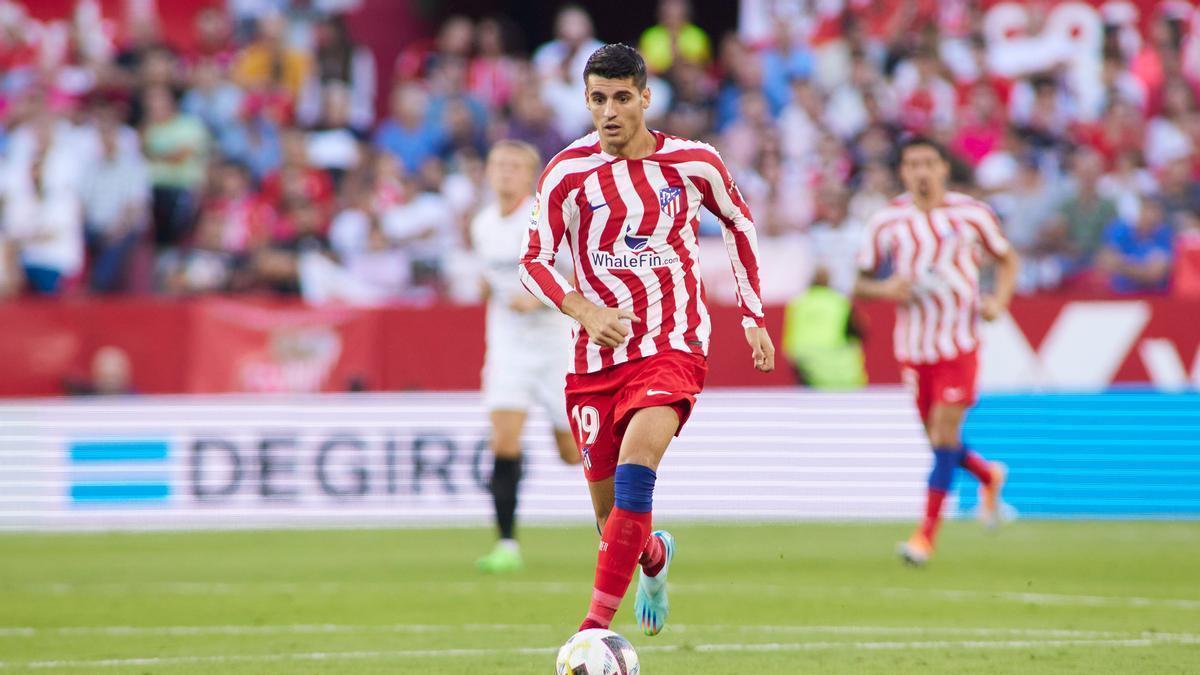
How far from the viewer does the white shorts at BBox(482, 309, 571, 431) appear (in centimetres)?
1185

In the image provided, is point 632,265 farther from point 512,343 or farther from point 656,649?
point 512,343

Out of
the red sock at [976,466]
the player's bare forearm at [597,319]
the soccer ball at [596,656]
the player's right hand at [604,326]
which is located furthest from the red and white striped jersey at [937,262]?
the soccer ball at [596,656]

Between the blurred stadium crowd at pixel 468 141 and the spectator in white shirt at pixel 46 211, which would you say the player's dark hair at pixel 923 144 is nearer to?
the blurred stadium crowd at pixel 468 141

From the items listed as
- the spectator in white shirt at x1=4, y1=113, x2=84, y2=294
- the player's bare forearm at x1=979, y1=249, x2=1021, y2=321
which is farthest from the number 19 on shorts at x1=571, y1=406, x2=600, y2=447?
the spectator in white shirt at x1=4, y1=113, x2=84, y2=294

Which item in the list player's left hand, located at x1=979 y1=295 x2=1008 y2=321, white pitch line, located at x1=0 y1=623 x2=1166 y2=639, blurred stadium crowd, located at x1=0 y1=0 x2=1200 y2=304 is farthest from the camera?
blurred stadium crowd, located at x1=0 y1=0 x2=1200 y2=304

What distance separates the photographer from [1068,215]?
17.1 metres

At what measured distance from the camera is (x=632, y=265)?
720cm

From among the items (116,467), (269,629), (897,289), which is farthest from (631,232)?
(116,467)

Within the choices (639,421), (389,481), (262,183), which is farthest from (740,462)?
(639,421)

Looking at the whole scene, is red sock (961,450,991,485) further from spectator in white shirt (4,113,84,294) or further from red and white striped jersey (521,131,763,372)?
spectator in white shirt (4,113,84,294)

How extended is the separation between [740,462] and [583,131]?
5599 millimetres

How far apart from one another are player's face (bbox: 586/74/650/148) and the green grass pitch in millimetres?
2175

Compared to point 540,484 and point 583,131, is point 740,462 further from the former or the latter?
point 583,131

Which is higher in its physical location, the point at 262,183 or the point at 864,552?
the point at 262,183
